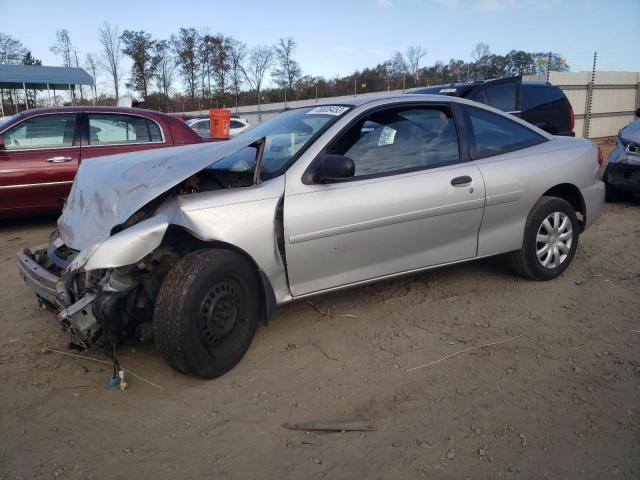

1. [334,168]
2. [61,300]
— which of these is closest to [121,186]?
[61,300]

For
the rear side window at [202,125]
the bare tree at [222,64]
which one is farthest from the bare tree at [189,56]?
the rear side window at [202,125]

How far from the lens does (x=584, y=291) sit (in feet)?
13.0

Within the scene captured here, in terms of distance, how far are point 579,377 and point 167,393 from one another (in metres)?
2.34

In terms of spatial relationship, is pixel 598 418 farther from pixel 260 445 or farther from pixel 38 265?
pixel 38 265

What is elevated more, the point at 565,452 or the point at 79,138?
the point at 79,138

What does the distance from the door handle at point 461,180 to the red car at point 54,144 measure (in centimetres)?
452

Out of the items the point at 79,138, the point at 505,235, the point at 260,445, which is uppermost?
the point at 79,138

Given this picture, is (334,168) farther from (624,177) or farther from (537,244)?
(624,177)

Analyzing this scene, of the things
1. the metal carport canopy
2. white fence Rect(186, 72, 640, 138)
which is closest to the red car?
white fence Rect(186, 72, 640, 138)


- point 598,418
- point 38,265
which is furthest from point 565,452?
point 38,265

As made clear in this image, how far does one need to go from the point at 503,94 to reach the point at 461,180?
5.05 metres

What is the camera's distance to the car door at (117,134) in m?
6.28

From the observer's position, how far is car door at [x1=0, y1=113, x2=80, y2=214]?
5.82 meters

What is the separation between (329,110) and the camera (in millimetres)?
3465
